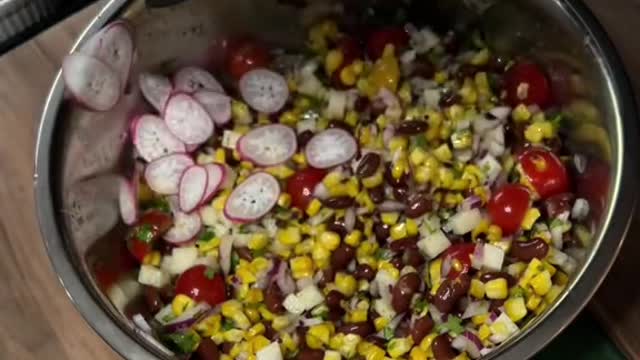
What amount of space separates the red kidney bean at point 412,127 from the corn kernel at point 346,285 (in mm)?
205

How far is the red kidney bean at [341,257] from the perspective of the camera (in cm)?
114

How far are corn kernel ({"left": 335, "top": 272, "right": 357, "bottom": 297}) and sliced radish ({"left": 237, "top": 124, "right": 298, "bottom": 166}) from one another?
0.65ft

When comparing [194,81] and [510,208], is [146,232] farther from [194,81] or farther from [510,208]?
[510,208]

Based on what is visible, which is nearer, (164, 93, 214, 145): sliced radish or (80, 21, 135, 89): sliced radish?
(80, 21, 135, 89): sliced radish

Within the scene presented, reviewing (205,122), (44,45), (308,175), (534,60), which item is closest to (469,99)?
(534,60)

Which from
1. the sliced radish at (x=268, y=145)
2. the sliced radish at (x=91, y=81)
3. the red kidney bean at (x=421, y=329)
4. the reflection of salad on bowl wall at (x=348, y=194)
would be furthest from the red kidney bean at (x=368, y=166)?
the sliced radish at (x=91, y=81)

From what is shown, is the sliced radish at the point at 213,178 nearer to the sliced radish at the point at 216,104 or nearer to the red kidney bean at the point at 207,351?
the sliced radish at the point at 216,104

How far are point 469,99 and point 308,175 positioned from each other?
230mm

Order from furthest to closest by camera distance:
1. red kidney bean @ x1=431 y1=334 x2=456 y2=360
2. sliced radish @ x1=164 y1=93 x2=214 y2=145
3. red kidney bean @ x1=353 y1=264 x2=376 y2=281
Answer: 1. sliced radish @ x1=164 y1=93 x2=214 y2=145
2. red kidney bean @ x1=353 y1=264 x2=376 y2=281
3. red kidney bean @ x1=431 y1=334 x2=456 y2=360

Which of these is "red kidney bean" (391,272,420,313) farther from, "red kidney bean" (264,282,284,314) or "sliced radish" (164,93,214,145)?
"sliced radish" (164,93,214,145)

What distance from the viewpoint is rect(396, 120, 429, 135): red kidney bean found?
1208 millimetres

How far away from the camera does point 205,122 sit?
125cm

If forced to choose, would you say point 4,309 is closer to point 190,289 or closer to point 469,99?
point 190,289

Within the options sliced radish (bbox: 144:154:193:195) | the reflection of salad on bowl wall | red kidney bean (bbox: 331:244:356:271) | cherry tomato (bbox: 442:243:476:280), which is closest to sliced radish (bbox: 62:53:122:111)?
the reflection of salad on bowl wall
